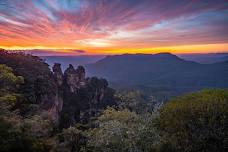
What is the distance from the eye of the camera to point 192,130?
73.0 ft

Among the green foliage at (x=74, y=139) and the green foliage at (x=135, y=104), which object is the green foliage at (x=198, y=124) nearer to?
the green foliage at (x=74, y=139)

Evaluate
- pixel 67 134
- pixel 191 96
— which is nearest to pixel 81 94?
pixel 67 134

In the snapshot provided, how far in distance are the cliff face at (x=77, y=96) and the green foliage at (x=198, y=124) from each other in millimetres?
37139

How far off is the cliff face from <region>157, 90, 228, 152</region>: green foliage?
37.1 m

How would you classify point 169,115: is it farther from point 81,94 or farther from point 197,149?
point 81,94

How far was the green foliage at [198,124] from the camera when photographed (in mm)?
21109

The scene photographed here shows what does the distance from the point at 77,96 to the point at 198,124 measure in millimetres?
55863

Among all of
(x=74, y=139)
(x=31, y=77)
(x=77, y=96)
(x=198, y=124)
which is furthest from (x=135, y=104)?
(x=198, y=124)

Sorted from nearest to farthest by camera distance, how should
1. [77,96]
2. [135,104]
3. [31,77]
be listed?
[31,77] < [135,104] < [77,96]

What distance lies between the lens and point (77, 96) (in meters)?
75.4

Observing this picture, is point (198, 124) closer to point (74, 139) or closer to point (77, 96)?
point (74, 139)

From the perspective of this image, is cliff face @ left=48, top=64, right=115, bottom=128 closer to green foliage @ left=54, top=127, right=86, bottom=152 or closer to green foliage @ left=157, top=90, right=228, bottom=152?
green foliage @ left=54, top=127, right=86, bottom=152

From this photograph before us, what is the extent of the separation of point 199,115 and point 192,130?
1.57 m

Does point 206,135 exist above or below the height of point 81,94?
above
